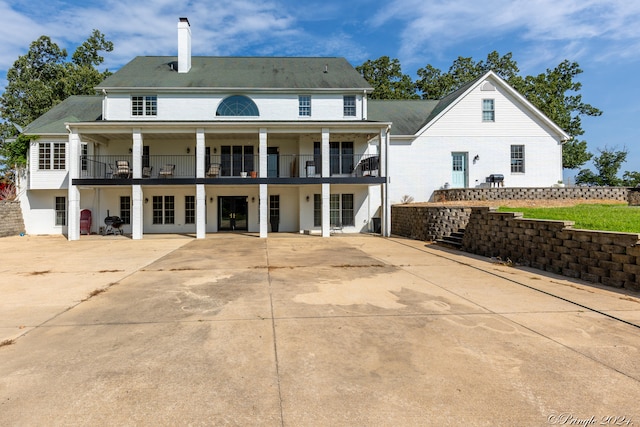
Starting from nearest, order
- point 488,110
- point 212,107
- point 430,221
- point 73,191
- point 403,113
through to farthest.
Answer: point 430,221, point 73,191, point 212,107, point 488,110, point 403,113

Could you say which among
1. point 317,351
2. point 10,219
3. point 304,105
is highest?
point 304,105

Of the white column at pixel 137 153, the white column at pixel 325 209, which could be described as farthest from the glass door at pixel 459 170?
the white column at pixel 137 153

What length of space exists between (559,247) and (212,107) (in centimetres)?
1749

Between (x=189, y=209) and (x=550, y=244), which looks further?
(x=189, y=209)

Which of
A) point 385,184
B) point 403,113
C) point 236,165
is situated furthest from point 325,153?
point 403,113

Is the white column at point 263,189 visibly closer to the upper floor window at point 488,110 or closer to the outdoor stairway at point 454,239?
the outdoor stairway at point 454,239

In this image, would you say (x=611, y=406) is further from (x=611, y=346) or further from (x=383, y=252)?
(x=383, y=252)

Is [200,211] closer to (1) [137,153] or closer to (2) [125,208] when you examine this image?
(1) [137,153]

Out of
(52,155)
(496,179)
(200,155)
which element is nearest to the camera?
(200,155)

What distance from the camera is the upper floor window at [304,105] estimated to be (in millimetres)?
19309

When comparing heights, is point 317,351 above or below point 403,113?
below

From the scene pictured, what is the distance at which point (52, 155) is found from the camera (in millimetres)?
18203

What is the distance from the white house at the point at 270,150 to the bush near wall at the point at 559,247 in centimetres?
669

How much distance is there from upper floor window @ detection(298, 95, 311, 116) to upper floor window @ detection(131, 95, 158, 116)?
8.16 m
